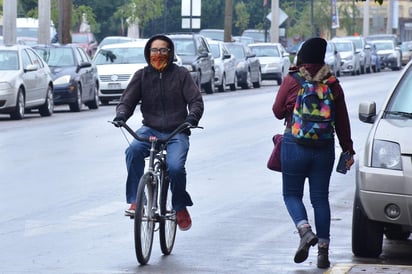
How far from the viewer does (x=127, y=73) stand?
33.0 meters

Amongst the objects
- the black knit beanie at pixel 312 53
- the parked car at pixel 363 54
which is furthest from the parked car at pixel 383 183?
the parked car at pixel 363 54

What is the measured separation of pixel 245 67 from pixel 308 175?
34.8 metres

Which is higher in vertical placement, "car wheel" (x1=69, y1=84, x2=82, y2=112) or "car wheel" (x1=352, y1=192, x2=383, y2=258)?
"car wheel" (x1=352, y1=192, x2=383, y2=258)

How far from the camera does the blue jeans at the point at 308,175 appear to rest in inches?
365

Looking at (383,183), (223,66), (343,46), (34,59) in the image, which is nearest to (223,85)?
(223,66)

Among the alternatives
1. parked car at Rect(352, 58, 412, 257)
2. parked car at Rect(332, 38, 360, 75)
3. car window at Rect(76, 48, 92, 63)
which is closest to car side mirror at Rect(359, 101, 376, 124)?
parked car at Rect(352, 58, 412, 257)

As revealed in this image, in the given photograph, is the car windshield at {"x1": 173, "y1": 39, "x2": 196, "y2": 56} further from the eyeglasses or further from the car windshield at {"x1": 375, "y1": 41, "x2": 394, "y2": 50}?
the car windshield at {"x1": 375, "y1": 41, "x2": 394, "y2": 50}

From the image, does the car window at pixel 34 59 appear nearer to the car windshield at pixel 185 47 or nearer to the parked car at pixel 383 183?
the car windshield at pixel 185 47

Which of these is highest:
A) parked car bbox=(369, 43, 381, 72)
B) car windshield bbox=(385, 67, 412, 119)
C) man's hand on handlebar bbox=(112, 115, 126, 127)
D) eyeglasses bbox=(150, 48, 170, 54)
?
eyeglasses bbox=(150, 48, 170, 54)

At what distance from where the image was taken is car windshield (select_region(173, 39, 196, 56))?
1508 inches

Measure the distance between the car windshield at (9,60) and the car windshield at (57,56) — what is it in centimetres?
375

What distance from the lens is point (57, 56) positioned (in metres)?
31.0

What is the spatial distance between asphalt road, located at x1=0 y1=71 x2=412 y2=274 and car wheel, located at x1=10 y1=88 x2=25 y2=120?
3608mm

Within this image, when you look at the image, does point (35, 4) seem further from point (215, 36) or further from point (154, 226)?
point (154, 226)
